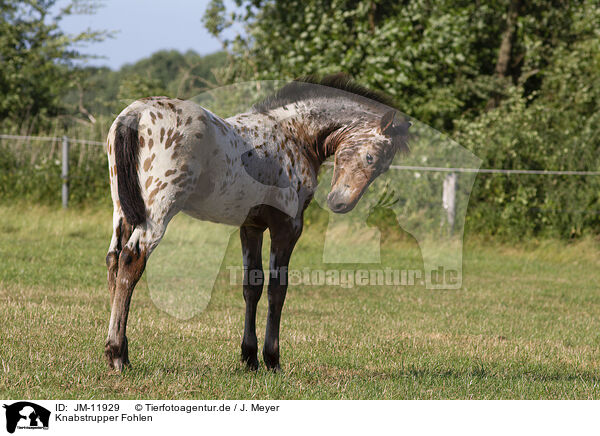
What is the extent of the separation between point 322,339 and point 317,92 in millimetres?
2498

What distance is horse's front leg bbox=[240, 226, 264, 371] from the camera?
192 inches

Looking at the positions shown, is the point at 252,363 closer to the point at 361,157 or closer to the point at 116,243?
the point at 116,243

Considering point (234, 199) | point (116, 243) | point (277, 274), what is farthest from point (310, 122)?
point (116, 243)

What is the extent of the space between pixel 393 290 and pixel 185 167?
6.47 m

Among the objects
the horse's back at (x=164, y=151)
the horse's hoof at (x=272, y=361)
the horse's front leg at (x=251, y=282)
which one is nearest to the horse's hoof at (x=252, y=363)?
the horse's front leg at (x=251, y=282)

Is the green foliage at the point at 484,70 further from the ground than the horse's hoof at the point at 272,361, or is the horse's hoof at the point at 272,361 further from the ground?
→ the green foliage at the point at 484,70

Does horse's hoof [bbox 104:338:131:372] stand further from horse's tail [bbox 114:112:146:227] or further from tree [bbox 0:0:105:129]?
tree [bbox 0:0:105:129]

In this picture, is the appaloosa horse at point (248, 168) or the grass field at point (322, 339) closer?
the appaloosa horse at point (248, 168)

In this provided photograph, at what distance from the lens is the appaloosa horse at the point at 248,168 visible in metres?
4.08

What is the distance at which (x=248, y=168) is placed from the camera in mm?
4391

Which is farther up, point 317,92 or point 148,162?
point 317,92
